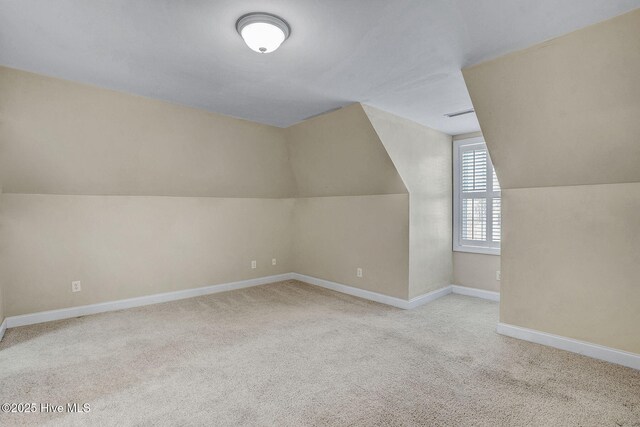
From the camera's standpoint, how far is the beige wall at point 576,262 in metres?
2.52

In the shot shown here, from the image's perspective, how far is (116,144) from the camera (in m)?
3.45

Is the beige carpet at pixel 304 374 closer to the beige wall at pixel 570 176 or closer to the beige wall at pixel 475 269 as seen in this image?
the beige wall at pixel 570 176

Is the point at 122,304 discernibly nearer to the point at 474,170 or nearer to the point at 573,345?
the point at 573,345

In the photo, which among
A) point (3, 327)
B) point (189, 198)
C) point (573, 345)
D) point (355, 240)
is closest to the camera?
point (573, 345)

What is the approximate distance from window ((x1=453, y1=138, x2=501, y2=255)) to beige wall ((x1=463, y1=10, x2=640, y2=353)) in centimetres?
134

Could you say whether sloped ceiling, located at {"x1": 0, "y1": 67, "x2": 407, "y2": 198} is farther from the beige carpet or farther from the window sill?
the beige carpet

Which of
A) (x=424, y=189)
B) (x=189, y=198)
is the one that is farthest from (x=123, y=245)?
(x=424, y=189)

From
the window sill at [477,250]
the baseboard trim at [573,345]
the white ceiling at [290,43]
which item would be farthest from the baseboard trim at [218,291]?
the white ceiling at [290,43]

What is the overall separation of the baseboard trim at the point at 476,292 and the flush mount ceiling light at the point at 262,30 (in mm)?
4063

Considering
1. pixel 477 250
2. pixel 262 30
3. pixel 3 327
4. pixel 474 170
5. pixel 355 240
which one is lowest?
pixel 3 327

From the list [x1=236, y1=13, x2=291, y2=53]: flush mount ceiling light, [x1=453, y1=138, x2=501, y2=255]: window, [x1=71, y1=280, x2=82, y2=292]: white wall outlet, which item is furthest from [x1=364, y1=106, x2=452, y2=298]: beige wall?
[x1=71, y1=280, x2=82, y2=292]: white wall outlet

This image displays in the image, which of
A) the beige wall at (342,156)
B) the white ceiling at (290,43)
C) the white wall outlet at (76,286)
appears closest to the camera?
the white ceiling at (290,43)

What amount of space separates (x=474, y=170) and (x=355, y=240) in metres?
1.95

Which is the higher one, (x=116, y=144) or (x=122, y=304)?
(x=116, y=144)
